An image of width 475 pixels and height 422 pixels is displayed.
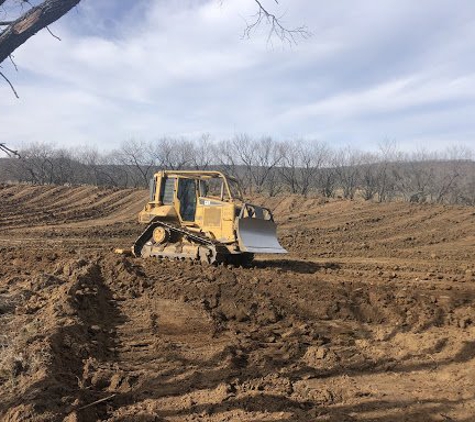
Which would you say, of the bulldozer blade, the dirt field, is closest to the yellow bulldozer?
the bulldozer blade

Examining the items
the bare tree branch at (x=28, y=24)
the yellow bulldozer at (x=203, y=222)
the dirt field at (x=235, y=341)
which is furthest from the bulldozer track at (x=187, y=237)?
the bare tree branch at (x=28, y=24)

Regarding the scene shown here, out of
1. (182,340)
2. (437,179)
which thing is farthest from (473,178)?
(182,340)

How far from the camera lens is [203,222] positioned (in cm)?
1208

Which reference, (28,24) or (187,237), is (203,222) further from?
(28,24)

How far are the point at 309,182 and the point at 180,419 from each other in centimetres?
5029

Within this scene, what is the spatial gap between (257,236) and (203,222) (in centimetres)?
144

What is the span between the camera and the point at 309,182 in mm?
53531

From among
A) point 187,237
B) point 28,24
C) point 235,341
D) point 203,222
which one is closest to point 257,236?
point 203,222

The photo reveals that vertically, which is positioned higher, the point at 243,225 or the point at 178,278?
the point at 243,225

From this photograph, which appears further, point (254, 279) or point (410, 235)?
point (410, 235)

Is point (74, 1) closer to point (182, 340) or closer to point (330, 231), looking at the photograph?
point (182, 340)

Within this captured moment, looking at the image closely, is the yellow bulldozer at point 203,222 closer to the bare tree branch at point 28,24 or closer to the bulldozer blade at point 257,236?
the bulldozer blade at point 257,236

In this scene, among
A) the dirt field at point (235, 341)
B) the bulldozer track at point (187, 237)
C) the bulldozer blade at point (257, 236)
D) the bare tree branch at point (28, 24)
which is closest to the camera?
the bare tree branch at point (28, 24)

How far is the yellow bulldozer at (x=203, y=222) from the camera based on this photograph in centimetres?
1149
